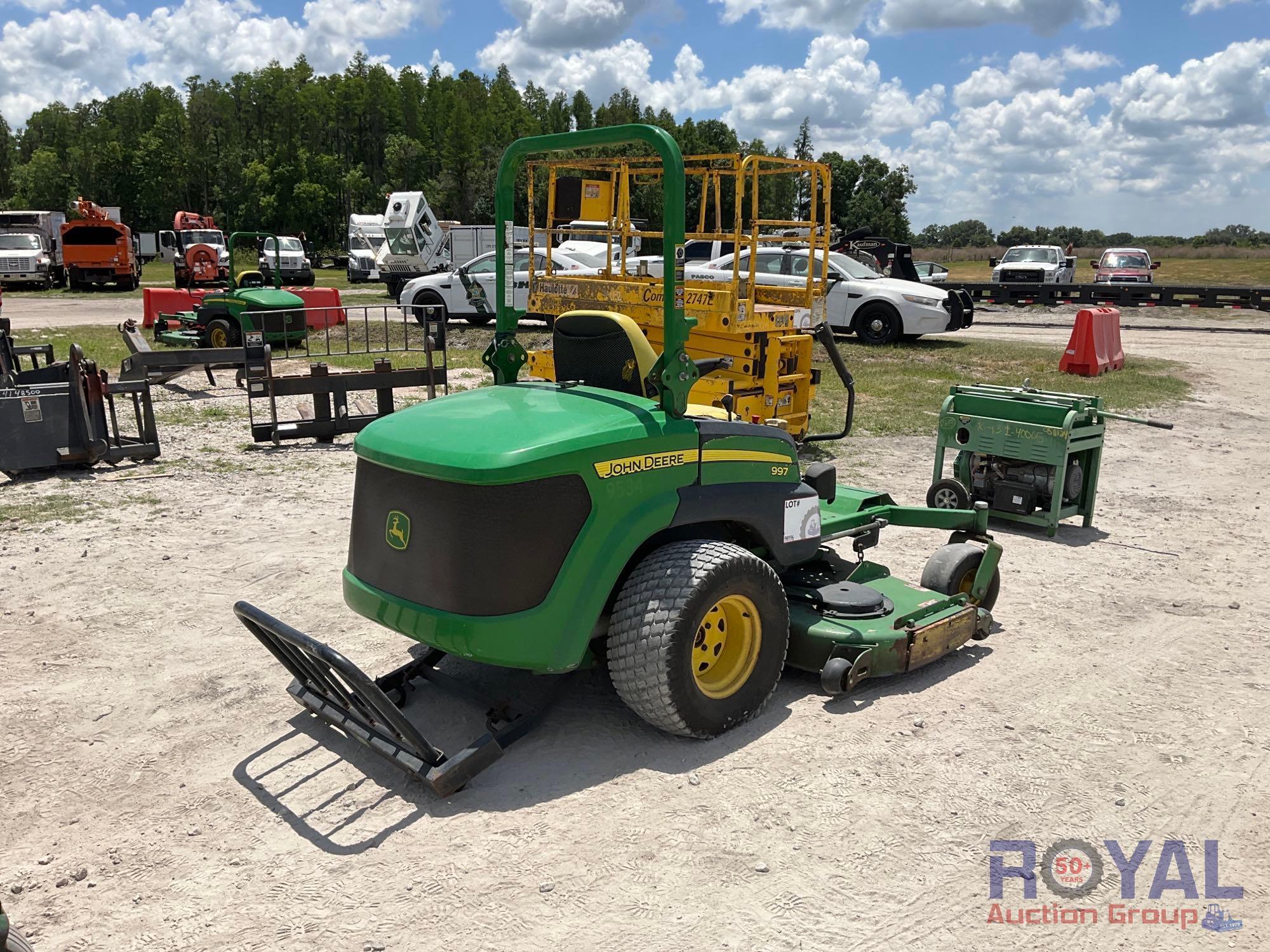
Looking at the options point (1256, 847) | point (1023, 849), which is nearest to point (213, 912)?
point (1023, 849)

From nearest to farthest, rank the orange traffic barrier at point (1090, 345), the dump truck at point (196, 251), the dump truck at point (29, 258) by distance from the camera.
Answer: the orange traffic barrier at point (1090, 345)
the dump truck at point (196, 251)
the dump truck at point (29, 258)

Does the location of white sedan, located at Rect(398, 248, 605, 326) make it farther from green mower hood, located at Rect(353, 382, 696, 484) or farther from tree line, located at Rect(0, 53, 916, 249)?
tree line, located at Rect(0, 53, 916, 249)

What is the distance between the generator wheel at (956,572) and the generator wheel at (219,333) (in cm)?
1278

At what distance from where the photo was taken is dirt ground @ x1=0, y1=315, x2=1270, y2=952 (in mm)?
3047

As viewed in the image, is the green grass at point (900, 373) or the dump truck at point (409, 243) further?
the dump truck at point (409, 243)

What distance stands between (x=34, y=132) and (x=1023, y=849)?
368 feet

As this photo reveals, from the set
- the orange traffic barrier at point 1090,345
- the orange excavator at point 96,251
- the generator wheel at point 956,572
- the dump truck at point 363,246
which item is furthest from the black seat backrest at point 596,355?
the dump truck at point 363,246

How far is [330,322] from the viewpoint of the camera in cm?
1741

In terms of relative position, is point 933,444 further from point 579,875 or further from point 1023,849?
point 579,875

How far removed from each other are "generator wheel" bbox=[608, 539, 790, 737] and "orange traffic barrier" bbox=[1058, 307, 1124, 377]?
12594mm

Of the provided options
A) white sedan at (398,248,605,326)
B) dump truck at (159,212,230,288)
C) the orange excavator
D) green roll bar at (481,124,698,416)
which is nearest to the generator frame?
green roll bar at (481,124,698,416)

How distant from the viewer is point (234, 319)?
50.0 feet

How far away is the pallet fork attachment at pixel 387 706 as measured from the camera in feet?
11.7

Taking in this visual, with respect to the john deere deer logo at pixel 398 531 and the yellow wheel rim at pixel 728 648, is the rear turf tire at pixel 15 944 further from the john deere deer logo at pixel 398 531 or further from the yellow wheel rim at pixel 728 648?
the yellow wheel rim at pixel 728 648
